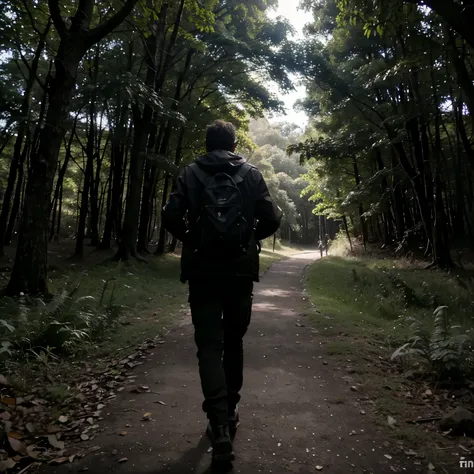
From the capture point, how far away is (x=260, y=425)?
3.25 meters

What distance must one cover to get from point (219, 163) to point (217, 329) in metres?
1.23

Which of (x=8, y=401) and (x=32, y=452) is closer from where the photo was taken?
(x=32, y=452)

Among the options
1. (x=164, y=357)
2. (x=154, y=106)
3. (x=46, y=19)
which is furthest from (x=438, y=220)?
(x=46, y=19)

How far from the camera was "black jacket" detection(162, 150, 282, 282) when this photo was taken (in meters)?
2.70

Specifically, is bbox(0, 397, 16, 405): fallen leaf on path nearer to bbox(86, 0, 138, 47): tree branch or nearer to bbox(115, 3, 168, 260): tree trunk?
bbox(86, 0, 138, 47): tree branch

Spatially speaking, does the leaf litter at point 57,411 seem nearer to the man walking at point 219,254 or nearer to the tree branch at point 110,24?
the man walking at point 219,254

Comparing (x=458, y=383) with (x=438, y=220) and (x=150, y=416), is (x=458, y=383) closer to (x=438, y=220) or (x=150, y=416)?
(x=150, y=416)

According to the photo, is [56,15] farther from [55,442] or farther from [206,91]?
[206,91]

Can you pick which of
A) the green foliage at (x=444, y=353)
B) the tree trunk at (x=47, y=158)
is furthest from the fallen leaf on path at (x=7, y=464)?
the tree trunk at (x=47, y=158)

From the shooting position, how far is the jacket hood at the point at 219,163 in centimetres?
283

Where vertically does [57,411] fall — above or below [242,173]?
below

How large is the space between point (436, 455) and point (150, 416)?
7.71 ft

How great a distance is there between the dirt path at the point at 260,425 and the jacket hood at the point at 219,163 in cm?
211

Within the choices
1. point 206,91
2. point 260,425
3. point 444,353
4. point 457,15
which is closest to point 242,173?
point 260,425
